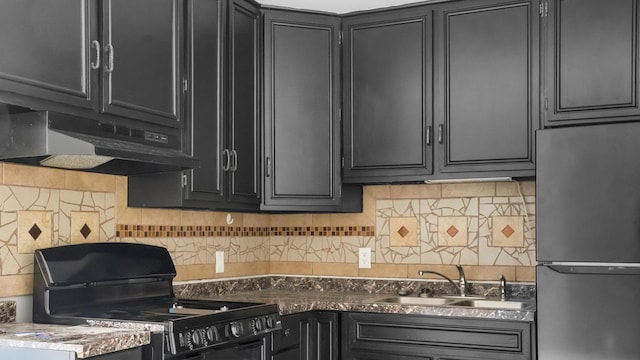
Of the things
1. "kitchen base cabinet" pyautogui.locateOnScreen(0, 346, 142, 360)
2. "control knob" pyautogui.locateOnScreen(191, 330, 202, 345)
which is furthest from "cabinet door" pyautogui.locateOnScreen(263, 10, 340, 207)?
"kitchen base cabinet" pyautogui.locateOnScreen(0, 346, 142, 360)

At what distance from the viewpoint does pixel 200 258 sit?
12.3 feet

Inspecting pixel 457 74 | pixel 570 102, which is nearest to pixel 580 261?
pixel 570 102

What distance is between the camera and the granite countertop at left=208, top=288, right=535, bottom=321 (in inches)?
124

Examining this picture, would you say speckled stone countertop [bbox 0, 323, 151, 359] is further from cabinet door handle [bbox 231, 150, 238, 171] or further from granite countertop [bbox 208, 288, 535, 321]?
cabinet door handle [bbox 231, 150, 238, 171]

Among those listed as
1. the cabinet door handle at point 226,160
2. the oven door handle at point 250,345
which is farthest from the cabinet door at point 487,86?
the oven door handle at point 250,345

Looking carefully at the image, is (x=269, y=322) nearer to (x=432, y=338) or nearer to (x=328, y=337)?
(x=328, y=337)

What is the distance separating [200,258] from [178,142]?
0.89 metres

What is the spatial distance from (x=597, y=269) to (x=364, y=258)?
1454 millimetres

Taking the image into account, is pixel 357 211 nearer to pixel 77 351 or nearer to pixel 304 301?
pixel 304 301

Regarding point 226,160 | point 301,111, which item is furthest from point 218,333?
point 301,111

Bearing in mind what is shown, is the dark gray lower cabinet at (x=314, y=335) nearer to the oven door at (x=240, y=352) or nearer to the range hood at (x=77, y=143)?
the oven door at (x=240, y=352)

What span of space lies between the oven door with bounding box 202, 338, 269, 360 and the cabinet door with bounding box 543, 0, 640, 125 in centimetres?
165

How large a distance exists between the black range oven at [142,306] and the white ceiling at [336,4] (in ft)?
4.75

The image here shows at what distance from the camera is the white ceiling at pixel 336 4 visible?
12.3 ft
